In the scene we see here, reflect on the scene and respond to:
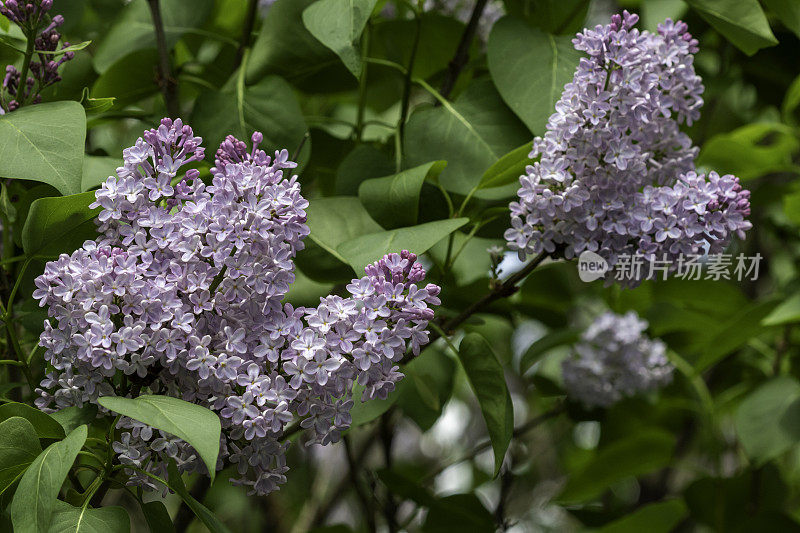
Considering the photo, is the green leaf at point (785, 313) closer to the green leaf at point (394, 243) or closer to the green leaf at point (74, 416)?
the green leaf at point (394, 243)

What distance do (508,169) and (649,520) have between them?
856 mm

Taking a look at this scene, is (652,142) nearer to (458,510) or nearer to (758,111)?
(458,510)

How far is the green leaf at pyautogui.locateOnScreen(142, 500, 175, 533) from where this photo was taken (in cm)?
84

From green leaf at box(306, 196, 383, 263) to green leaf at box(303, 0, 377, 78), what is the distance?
20 cm

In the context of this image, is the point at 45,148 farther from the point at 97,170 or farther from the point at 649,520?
the point at 649,520

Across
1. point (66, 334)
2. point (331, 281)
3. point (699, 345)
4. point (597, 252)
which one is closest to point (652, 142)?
point (597, 252)

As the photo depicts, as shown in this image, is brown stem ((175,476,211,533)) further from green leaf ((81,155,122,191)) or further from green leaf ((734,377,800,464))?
green leaf ((734,377,800,464))

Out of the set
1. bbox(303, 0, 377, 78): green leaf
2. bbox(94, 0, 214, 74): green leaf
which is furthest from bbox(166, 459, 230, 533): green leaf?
bbox(94, 0, 214, 74): green leaf

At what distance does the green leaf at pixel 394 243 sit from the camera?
881mm

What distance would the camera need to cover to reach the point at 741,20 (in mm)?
1138

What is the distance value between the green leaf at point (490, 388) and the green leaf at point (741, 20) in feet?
1.90

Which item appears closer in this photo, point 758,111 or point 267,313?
point 267,313

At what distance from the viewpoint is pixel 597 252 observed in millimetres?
948

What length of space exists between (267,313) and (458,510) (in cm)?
73
